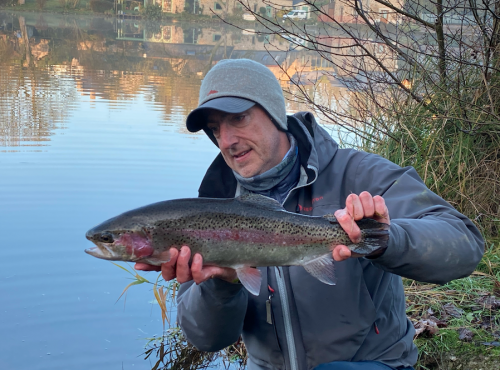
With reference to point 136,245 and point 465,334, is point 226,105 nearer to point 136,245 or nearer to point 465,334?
point 136,245

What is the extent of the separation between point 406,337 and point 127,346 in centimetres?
348

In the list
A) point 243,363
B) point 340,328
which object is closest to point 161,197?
point 243,363

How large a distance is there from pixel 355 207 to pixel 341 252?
0.25 meters

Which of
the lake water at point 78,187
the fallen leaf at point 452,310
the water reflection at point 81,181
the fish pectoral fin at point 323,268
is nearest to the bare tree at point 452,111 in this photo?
the water reflection at point 81,181

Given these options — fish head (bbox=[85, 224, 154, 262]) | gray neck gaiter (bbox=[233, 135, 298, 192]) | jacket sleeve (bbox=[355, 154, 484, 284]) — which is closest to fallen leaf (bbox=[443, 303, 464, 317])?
jacket sleeve (bbox=[355, 154, 484, 284])

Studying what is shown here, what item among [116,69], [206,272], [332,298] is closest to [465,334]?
[332,298]

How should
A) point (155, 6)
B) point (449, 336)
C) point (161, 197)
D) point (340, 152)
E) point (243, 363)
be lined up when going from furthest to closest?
point (155, 6), point (161, 197), point (243, 363), point (449, 336), point (340, 152)

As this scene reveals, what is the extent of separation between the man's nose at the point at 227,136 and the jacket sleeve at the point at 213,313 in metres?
0.88

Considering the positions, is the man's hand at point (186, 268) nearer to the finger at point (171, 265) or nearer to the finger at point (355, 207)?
the finger at point (171, 265)

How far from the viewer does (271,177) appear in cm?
333

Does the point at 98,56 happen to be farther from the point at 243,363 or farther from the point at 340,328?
the point at 340,328

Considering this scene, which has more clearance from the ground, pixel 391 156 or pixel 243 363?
pixel 391 156

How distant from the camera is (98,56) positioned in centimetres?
3092

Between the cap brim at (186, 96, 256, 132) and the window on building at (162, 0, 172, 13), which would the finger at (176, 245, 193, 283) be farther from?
the window on building at (162, 0, 172, 13)
